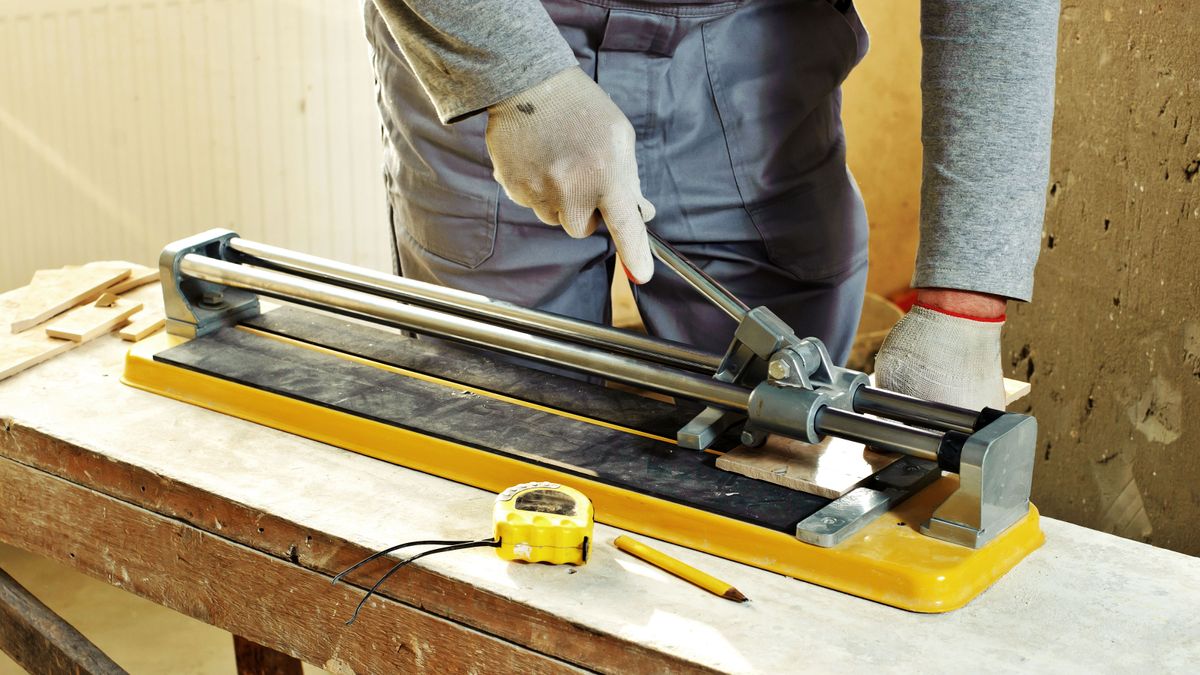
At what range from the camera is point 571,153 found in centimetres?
125

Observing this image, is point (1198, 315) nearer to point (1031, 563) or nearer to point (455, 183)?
point (1031, 563)

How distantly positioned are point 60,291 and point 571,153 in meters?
0.90

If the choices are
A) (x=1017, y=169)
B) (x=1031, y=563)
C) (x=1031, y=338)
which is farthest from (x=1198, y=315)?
(x=1031, y=563)

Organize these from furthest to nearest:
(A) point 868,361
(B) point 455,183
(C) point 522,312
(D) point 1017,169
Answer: (A) point 868,361, (B) point 455,183, (C) point 522,312, (D) point 1017,169

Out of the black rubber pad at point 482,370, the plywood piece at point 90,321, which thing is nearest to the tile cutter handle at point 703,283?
the black rubber pad at point 482,370

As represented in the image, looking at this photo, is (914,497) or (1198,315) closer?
(914,497)

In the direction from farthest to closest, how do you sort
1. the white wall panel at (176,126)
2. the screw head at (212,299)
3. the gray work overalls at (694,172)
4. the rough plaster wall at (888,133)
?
the rough plaster wall at (888,133)
the white wall panel at (176,126)
the screw head at (212,299)
the gray work overalls at (694,172)

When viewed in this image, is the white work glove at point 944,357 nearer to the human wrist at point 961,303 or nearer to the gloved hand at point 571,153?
the human wrist at point 961,303

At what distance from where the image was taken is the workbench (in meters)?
0.95

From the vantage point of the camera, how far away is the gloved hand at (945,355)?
4.05ft

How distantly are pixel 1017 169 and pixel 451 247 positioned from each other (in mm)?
690

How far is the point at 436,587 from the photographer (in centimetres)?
105

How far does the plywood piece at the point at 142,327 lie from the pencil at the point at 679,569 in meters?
0.79

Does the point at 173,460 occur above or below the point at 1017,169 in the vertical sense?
below
